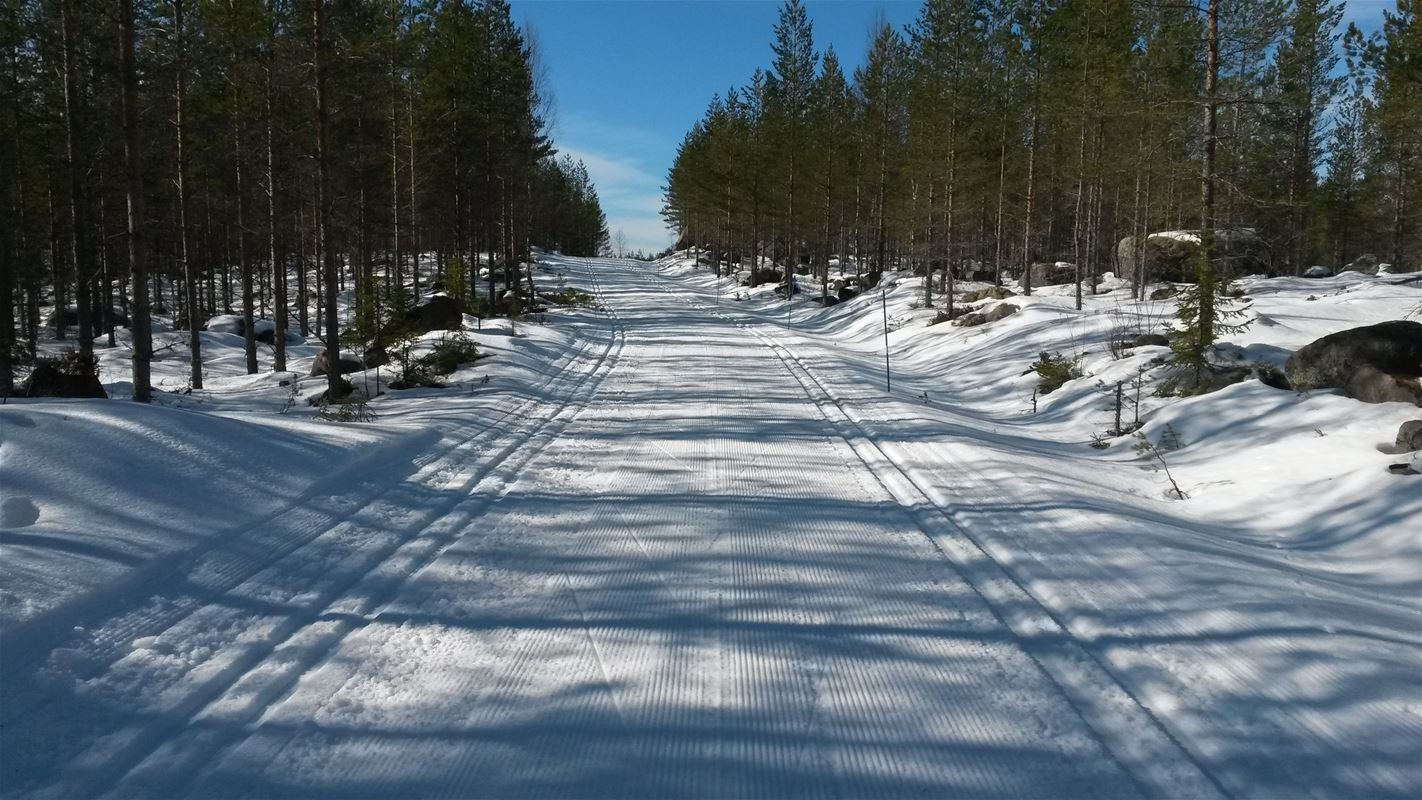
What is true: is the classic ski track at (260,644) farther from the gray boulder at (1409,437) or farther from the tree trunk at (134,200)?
the gray boulder at (1409,437)

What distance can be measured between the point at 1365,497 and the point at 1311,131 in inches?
1809

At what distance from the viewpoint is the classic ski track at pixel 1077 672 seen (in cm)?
347

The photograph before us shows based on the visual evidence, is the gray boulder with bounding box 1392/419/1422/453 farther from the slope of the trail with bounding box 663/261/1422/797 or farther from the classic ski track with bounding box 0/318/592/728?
the classic ski track with bounding box 0/318/592/728

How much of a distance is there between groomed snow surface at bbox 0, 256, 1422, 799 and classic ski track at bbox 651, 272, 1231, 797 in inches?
0.9

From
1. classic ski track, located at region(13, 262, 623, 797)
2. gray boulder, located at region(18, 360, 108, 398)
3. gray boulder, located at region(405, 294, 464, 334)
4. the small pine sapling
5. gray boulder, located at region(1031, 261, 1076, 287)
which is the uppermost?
gray boulder, located at region(1031, 261, 1076, 287)

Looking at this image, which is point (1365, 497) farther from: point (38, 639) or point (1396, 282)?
point (1396, 282)

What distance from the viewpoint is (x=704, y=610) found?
5094 millimetres

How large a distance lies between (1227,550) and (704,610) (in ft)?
13.7

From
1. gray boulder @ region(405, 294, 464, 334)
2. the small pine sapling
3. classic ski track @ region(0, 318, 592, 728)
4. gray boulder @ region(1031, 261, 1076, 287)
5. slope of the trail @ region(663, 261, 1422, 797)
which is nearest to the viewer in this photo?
slope of the trail @ region(663, 261, 1422, 797)

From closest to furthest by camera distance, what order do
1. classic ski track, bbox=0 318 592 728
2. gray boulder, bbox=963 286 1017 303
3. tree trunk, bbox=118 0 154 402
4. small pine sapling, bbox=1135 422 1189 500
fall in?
classic ski track, bbox=0 318 592 728, small pine sapling, bbox=1135 422 1189 500, tree trunk, bbox=118 0 154 402, gray boulder, bbox=963 286 1017 303

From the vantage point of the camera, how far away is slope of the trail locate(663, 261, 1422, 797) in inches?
150

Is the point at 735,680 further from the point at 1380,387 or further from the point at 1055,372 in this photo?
the point at 1055,372

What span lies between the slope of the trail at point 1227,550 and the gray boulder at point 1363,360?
0.42 m

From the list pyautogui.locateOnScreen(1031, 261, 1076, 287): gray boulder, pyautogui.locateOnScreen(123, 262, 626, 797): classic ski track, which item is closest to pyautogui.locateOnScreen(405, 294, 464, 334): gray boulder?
pyautogui.locateOnScreen(123, 262, 626, 797): classic ski track
